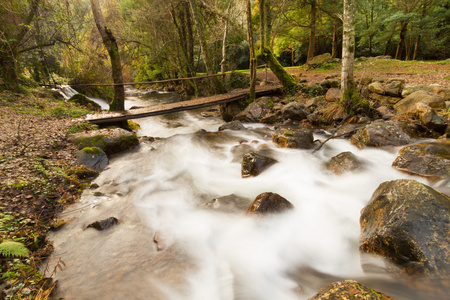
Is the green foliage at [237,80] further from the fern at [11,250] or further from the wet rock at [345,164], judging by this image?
the fern at [11,250]

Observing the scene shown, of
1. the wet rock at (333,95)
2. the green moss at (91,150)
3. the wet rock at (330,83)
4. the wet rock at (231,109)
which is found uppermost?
the wet rock at (330,83)

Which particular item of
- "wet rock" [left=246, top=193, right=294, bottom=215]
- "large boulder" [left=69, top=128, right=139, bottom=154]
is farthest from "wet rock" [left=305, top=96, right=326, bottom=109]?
"large boulder" [left=69, top=128, right=139, bottom=154]

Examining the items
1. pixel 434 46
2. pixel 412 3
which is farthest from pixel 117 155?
pixel 434 46

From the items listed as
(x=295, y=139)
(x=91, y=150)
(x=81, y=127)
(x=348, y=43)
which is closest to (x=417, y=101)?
(x=348, y=43)

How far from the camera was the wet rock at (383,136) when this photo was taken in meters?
6.67

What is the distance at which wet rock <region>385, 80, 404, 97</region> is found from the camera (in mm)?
9211

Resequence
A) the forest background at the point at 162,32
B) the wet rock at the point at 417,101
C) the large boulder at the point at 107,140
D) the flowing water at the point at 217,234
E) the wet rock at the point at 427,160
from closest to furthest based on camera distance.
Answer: the flowing water at the point at 217,234, the wet rock at the point at 427,160, the large boulder at the point at 107,140, the wet rock at the point at 417,101, the forest background at the point at 162,32

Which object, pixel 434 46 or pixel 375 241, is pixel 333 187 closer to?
pixel 375 241

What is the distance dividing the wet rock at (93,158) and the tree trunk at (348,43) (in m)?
9.23

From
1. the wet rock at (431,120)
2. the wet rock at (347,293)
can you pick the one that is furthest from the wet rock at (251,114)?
the wet rock at (347,293)

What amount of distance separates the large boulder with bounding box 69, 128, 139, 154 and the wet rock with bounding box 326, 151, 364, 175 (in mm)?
7178

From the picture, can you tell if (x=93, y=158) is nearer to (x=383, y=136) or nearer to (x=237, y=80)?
(x=383, y=136)

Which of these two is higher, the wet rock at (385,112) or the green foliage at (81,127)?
the green foliage at (81,127)

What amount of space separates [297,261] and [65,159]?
21.3 feet
